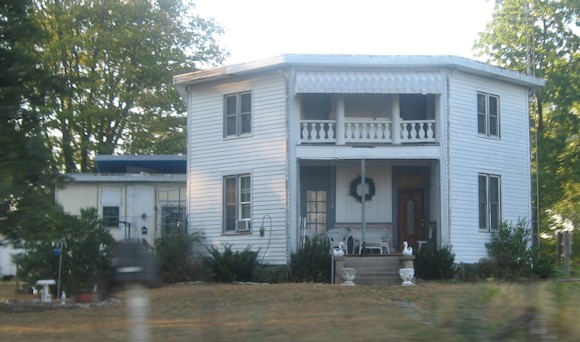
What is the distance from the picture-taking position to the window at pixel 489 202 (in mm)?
24953

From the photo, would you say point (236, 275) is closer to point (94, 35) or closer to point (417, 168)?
point (417, 168)

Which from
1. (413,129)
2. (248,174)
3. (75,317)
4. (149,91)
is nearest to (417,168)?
(413,129)

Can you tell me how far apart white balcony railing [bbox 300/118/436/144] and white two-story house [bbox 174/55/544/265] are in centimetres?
Result: 3

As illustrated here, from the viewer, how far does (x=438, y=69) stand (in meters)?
23.8

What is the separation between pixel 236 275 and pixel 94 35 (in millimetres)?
18654

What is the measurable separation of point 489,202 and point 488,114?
2.60 meters

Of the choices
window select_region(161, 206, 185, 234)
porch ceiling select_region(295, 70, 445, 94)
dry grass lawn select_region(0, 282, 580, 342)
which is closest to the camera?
dry grass lawn select_region(0, 282, 580, 342)

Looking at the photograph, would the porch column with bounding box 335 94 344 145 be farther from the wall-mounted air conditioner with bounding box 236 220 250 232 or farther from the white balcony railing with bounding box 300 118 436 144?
the wall-mounted air conditioner with bounding box 236 220 250 232

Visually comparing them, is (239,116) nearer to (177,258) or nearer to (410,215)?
(177,258)

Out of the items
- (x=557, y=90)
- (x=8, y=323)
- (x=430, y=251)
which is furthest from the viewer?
(x=557, y=90)

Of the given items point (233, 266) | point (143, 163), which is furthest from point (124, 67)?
point (233, 266)

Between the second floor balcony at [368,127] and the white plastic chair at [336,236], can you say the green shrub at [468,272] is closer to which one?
the white plastic chair at [336,236]

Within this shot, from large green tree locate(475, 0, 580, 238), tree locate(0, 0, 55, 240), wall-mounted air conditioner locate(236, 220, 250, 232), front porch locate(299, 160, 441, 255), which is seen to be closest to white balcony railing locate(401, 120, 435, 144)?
front porch locate(299, 160, 441, 255)

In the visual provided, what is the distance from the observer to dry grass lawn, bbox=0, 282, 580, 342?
8406 mm
